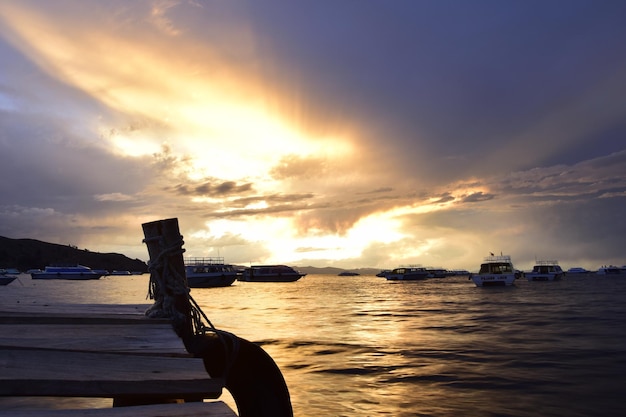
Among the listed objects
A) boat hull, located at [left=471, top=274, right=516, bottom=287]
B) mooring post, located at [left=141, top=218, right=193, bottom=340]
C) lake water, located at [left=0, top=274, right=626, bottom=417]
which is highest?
mooring post, located at [left=141, top=218, right=193, bottom=340]

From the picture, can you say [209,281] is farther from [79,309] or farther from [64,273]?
[79,309]

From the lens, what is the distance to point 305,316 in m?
32.8

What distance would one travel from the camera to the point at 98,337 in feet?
13.9

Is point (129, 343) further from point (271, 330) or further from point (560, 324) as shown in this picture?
point (560, 324)

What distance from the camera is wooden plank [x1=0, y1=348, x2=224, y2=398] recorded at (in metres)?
2.86

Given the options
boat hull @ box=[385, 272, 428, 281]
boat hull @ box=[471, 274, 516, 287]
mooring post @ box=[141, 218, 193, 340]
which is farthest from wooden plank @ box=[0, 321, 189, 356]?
boat hull @ box=[385, 272, 428, 281]

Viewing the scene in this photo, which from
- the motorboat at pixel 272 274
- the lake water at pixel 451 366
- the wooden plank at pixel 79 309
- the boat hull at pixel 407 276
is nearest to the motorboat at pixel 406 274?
the boat hull at pixel 407 276

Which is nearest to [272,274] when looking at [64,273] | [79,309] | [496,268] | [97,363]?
[64,273]

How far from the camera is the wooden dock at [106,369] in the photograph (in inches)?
102

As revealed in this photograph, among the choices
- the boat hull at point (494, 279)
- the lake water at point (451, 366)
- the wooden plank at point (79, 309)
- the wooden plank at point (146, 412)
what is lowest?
the lake water at point (451, 366)

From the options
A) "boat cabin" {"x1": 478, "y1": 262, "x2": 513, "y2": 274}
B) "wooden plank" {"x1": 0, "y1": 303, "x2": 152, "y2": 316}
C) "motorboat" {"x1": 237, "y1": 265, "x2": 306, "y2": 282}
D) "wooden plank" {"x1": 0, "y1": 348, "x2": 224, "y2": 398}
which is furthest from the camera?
"motorboat" {"x1": 237, "y1": 265, "x2": 306, "y2": 282}

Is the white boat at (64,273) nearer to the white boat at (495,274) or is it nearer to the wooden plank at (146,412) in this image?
the white boat at (495,274)

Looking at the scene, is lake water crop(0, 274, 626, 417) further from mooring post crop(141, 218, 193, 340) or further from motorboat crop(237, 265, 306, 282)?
motorboat crop(237, 265, 306, 282)

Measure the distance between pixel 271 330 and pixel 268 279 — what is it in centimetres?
9647
